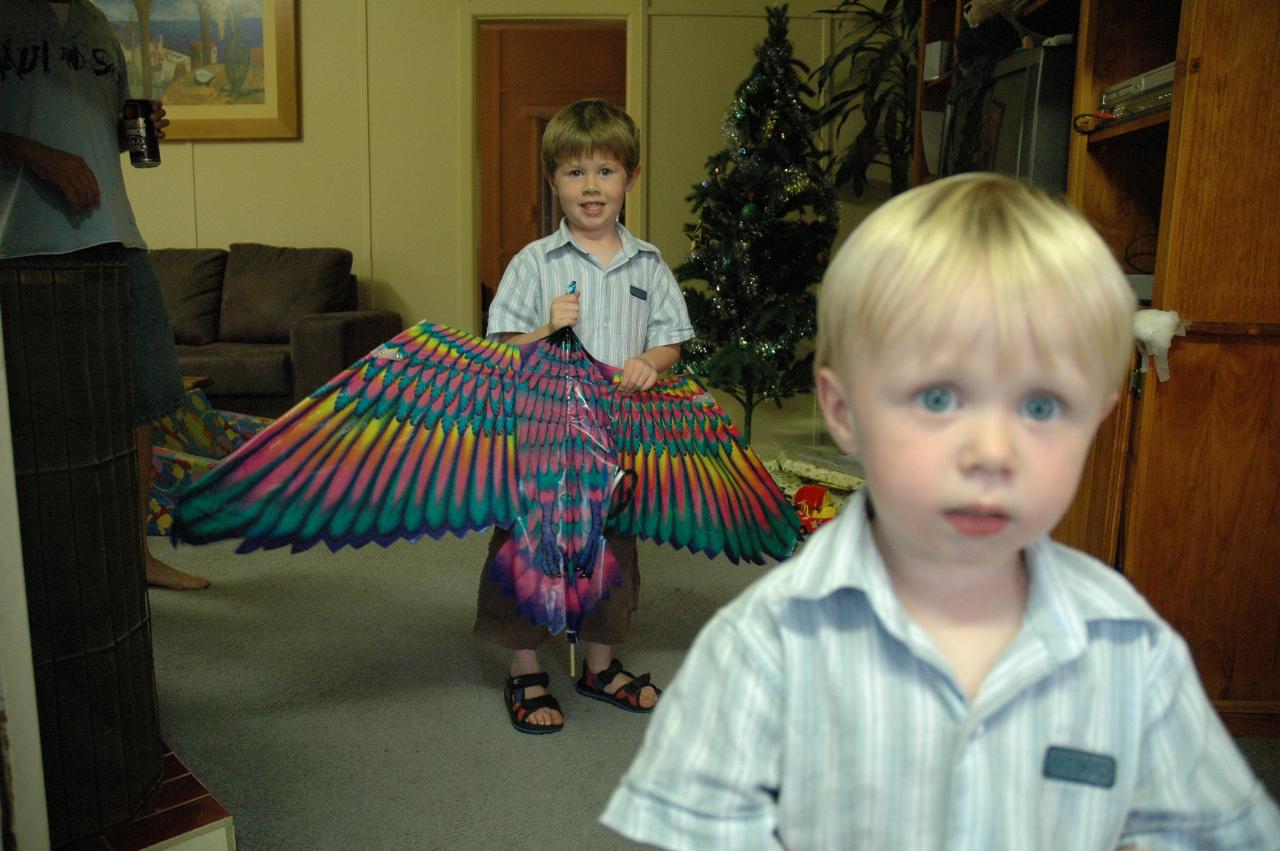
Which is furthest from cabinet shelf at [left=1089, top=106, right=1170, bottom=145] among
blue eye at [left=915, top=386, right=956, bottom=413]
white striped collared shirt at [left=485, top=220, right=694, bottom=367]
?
blue eye at [left=915, top=386, right=956, bottom=413]

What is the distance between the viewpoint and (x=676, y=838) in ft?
2.29

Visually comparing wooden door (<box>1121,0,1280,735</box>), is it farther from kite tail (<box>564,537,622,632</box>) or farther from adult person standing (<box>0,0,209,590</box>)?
adult person standing (<box>0,0,209,590</box>)

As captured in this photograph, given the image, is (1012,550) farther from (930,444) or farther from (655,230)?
(655,230)

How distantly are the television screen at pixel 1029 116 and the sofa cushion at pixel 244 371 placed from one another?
112 inches

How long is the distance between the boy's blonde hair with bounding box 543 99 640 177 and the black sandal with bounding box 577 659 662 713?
1004mm

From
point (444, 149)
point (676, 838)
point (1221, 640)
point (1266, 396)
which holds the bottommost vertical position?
point (1221, 640)

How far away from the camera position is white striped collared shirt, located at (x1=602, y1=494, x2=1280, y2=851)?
2.23 feet

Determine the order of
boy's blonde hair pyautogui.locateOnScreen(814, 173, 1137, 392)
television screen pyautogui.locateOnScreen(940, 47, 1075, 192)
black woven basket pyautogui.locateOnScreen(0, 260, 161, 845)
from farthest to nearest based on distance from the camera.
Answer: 1. television screen pyautogui.locateOnScreen(940, 47, 1075, 192)
2. black woven basket pyautogui.locateOnScreen(0, 260, 161, 845)
3. boy's blonde hair pyautogui.locateOnScreen(814, 173, 1137, 392)

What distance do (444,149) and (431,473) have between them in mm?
3770

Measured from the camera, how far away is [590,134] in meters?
1.82

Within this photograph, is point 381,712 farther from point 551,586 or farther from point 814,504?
point 814,504

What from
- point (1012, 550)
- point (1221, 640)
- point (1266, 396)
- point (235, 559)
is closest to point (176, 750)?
point (235, 559)

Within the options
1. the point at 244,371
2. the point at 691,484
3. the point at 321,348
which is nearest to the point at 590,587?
the point at 691,484

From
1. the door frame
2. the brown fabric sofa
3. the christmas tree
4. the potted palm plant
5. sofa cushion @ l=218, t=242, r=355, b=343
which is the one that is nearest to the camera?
the christmas tree
